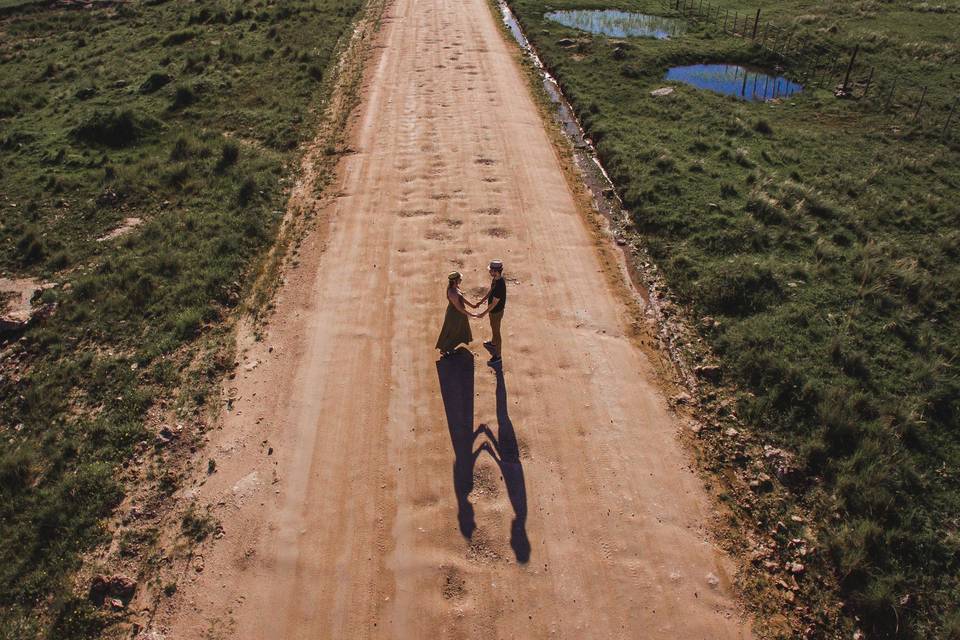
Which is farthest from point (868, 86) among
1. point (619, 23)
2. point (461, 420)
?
point (461, 420)

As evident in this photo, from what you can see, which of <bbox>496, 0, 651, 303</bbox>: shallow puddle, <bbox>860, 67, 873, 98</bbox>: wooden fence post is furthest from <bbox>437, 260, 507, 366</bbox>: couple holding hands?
<bbox>860, 67, 873, 98</bbox>: wooden fence post

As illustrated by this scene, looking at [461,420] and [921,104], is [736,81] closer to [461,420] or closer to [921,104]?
[921,104]

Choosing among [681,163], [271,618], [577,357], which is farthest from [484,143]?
[271,618]

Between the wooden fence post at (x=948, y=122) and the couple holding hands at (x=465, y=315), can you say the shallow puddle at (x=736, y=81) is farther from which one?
the couple holding hands at (x=465, y=315)

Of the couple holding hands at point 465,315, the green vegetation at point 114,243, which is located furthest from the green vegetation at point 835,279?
the green vegetation at point 114,243

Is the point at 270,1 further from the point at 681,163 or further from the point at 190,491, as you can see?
the point at 190,491

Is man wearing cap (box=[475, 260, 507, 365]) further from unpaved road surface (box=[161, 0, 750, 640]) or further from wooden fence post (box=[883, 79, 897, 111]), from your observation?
wooden fence post (box=[883, 79, 897, 111])
